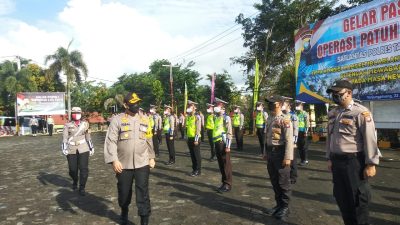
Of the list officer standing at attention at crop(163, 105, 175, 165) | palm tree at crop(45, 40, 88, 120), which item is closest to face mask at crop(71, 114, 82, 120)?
officer standing at attention at crop(163, 105, 175, 165)

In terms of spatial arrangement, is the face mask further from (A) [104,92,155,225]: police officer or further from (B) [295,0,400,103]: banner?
(B) [295,0,400,103]: banner

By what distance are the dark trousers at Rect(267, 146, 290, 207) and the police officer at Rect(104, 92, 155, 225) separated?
6.47 ft

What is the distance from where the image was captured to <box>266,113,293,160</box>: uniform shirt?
570 cm

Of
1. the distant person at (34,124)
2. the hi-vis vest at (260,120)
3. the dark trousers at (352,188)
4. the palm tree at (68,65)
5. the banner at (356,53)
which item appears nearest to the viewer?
the dark trousers at (352,188)

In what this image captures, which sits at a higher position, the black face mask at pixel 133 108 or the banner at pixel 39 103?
the banner at pixel 39 103

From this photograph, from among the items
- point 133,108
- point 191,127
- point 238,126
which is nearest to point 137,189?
point 133,108

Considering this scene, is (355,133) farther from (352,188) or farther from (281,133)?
(281,133)

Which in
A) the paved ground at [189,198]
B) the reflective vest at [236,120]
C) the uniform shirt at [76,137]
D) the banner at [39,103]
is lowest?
the paved ground at [189,198]

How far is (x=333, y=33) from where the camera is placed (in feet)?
49.3

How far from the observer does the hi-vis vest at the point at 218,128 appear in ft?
26.3

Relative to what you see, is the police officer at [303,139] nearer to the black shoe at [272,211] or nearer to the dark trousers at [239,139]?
the dark trousers at [239,139]

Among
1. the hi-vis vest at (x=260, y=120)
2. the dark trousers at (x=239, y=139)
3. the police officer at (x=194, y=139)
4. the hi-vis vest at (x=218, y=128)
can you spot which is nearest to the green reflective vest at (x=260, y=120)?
the hi-vis vest at (x=260, y=120)

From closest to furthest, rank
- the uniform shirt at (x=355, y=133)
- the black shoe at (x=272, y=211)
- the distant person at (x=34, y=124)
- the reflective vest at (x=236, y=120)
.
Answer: the uniform shirt at (x=355, y=133) → the black shoe at (x=272, y=211) → the reflective vest at (x=236, y=120) → the distant person at (x=34, y=124)

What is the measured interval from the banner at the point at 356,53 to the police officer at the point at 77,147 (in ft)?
34.3
